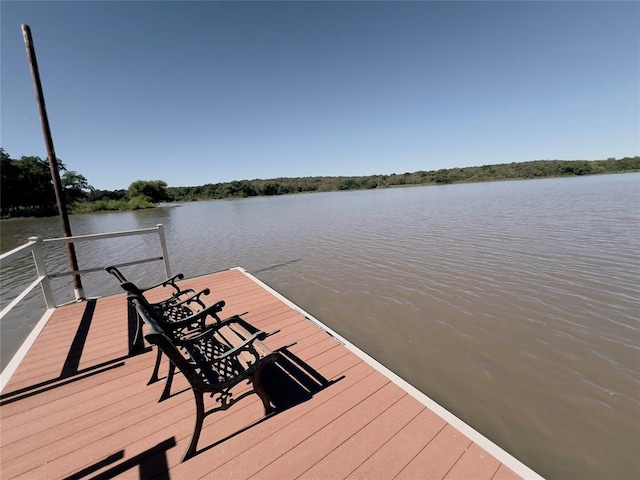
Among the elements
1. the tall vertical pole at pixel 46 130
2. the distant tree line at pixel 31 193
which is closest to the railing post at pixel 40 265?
the tall vertical pole at pixel 46 130

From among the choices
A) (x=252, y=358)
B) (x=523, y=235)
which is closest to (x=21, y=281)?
(x=252, y=358)

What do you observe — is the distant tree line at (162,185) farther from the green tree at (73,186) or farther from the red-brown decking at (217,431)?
the red-brown decking at (217,431)

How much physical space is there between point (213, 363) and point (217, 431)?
62 cm

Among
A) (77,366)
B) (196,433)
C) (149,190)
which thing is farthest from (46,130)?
(149,190)

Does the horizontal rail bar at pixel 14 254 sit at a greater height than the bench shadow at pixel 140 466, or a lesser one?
greater

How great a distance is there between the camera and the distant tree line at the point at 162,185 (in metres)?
41.3

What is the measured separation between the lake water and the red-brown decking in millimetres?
1165

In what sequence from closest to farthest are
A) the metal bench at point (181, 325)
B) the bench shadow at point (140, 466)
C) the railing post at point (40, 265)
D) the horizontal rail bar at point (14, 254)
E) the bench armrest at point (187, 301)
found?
the bench shadow at point (140, 466) < the metal bench at point (181, 325) < the horizontal rail bar at point (14, 254) < the bench armrest at point (187, 301) < the railing post at point (40, 265)

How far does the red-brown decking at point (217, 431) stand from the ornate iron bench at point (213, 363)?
0.23 metres

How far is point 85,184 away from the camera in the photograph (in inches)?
2250

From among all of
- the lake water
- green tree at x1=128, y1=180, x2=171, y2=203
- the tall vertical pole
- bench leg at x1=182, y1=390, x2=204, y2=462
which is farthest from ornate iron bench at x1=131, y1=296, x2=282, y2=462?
green tree at x1=128, y1=180, x2=171, y2=203

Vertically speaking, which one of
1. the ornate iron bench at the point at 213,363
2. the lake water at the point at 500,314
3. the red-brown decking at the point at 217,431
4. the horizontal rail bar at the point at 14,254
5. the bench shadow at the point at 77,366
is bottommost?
the lake water at the point at 500,314

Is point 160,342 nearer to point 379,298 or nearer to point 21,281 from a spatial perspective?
point 379,298

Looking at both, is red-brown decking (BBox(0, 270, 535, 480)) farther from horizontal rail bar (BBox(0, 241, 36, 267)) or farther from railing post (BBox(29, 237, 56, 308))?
railing post (BBox(29, 237, 56, 308))
